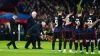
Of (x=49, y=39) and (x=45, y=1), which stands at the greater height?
(x=45, y=1)

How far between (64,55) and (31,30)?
6252 millimetres

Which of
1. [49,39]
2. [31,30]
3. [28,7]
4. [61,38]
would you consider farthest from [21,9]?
[61,38]

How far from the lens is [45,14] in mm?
47094

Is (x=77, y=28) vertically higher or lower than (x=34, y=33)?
higher

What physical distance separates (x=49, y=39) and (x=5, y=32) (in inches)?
168

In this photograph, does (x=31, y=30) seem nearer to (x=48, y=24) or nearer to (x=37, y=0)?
(x=48, y=24)

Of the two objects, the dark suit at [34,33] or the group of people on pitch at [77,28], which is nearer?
the group of people on pitch at [77,28]

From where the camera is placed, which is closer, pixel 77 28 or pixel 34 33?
pixel 77 28

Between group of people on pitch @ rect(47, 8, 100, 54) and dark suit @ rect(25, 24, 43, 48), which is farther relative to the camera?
dark suit @ rect(25, 24, 43, 48)

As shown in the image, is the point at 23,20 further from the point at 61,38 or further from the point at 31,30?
the point at 61,38

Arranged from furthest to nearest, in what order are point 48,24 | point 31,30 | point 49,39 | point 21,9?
point 21,9 → point 48,24 → point 49,39 → point 31,30

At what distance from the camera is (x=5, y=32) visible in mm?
41094

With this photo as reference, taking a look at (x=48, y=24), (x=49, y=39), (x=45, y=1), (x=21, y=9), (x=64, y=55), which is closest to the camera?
Result: (x=64, y=55)

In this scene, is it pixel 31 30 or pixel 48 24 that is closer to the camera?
pixel 31 30
